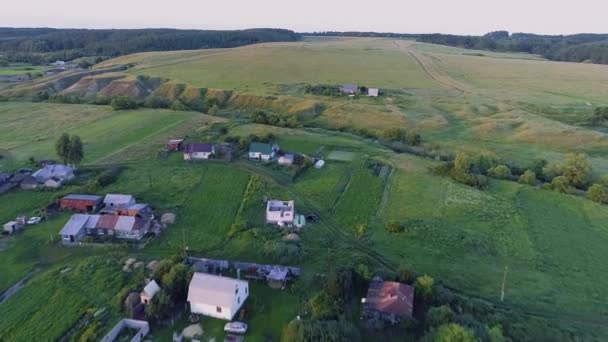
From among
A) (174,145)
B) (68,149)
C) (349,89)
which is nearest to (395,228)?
(174,145)

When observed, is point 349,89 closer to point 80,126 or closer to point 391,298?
point 80,126

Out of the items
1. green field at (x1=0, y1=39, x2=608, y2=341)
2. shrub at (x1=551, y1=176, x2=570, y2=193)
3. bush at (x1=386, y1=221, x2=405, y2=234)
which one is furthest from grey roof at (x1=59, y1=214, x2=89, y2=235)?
shrub at (x1=551, y1=176, x2=570, y2=193)

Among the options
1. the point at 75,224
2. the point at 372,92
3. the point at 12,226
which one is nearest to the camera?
the point at 75,224

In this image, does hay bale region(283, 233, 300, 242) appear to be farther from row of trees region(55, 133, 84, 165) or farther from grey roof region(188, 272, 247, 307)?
row of trees region(55, 133, 84, 165)

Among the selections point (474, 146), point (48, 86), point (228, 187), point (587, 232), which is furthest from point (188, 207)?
point (48, 86)

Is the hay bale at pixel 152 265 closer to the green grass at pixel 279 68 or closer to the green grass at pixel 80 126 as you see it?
the green grass at pixel 80 126

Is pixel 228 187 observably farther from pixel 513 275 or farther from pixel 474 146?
pixel 474 146

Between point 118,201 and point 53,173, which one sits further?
point 53,173
